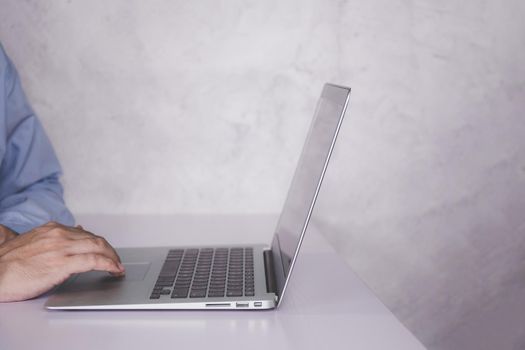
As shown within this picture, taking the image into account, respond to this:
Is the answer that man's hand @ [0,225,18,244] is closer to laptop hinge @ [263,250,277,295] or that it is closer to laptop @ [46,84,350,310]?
laptop @ [46,84,350,310]

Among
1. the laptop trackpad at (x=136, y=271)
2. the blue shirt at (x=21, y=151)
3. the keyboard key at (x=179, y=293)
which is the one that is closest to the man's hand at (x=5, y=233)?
the blue shirt at (x=21, y=151)

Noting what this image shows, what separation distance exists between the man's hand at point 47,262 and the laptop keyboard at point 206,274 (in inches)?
3.5

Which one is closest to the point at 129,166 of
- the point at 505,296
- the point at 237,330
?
the point at 237,330

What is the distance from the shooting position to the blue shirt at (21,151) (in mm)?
1348

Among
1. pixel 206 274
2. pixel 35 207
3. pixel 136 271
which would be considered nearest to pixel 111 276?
pixel 136 271

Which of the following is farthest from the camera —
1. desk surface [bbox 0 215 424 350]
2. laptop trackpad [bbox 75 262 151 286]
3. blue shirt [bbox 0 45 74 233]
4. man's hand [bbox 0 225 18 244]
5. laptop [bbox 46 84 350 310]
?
blue shirt [bbox 0 45 74 233]

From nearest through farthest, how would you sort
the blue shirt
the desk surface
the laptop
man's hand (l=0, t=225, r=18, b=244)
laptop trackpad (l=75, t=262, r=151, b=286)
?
the desk surface < the laptop < laptop trackpad (l=75, t=262, r=151, b=286) < man's hand (l=0, t=225, r=18, b=244) < the blue shirt

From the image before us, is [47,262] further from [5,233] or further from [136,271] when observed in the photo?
[5,233]

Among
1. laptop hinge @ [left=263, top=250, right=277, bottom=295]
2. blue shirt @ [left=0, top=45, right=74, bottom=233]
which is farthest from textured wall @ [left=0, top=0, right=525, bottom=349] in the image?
laptop hinge @ [left=263, top=250, right=277, bottom=295]

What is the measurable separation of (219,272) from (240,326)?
17 cm

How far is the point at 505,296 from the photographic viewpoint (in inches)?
65.2

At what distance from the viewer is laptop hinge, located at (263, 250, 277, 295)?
2.91 feet

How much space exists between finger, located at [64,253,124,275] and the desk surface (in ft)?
0.20

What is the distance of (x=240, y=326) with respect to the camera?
786mm
